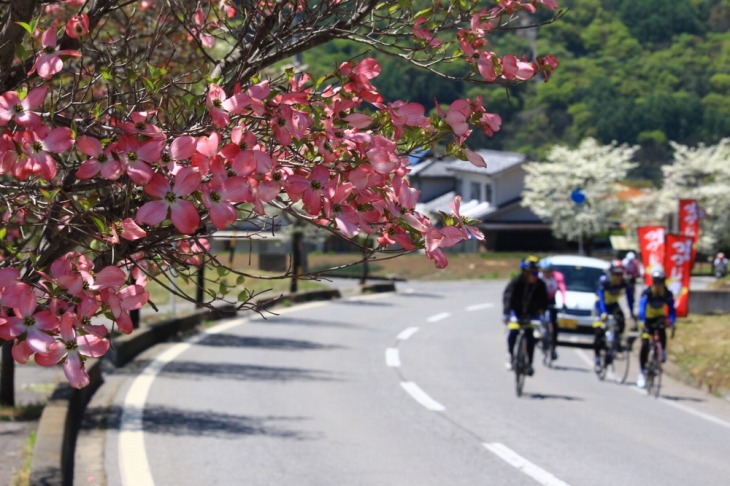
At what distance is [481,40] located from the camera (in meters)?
5.10

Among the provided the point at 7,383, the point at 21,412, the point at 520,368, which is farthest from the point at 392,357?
the point at 21,412

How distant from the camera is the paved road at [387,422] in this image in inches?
393

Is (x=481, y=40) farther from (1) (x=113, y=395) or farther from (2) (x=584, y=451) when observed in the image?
(1) (x=113, y=395)

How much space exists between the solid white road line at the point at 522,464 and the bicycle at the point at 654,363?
18.7 feet

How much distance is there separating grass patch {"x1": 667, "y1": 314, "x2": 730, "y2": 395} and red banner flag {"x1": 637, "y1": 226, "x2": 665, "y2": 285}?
145 centimetres

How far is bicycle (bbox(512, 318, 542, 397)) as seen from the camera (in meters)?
16.0

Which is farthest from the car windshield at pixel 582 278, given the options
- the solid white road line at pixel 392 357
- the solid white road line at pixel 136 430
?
the solid white road line at pixel 136 430

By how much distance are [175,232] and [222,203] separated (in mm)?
807

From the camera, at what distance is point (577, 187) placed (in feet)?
284

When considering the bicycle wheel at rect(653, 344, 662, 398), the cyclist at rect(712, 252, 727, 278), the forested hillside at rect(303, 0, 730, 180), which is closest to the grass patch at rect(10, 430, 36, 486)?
the bicycle wheel at rect(653, 344, 662, 398)

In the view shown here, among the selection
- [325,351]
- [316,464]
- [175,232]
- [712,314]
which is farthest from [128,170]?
[712,314]

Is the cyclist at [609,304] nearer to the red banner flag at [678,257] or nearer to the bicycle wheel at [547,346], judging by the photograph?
the bicycle wheel at [547,346]

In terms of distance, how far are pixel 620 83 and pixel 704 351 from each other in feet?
477

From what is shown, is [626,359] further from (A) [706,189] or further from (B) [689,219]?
(A) [706,189]
